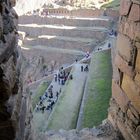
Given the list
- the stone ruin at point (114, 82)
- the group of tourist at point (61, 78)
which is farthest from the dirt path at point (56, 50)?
the stone ruin at point (114, 82)

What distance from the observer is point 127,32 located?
5.93m

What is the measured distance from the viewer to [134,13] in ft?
18.3

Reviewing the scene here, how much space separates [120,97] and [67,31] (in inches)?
1180

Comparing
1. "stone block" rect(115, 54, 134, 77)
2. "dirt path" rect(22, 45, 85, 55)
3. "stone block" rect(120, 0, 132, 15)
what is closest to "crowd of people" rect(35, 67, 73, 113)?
"dirt path" rect(22, 45, 85, 55)

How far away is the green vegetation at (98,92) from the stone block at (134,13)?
7827 mm

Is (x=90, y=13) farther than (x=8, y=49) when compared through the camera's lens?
Yes

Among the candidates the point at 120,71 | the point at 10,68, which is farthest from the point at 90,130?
the point at 10,68

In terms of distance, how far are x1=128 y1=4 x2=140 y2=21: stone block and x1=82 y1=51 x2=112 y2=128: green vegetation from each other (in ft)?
25.7

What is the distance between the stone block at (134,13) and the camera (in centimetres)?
539

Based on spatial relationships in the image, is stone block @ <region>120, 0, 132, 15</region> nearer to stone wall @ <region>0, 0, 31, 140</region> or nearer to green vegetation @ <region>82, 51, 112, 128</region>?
stone wall @ <region>0, 0, 31, 140</region>

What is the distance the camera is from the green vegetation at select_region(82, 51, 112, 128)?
45.7 ft

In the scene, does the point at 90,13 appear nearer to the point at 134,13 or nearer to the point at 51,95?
the point at 51,95

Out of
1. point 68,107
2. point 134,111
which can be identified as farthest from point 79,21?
point 134,111

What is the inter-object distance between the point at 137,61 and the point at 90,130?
2.50 metres
